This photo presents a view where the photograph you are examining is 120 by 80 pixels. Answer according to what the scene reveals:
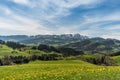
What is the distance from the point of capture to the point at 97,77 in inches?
862

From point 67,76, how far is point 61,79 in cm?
130

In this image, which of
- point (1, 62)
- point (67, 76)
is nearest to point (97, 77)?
A: point (67, 76)

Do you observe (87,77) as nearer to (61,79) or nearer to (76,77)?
(76,77)

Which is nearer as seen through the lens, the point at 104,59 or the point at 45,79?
the point at 45,79

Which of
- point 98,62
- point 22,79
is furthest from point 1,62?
point 22,79

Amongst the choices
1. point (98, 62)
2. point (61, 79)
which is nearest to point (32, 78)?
point (61, 79)

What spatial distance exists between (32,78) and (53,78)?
6.30ft

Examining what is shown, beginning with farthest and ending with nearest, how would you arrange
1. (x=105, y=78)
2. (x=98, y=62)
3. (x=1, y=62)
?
(x=1, y=62)
(x=98, y=62)
(x=105, y=78)

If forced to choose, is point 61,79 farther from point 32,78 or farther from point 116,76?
point 116,76

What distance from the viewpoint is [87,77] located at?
2194cm

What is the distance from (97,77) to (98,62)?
101764 millimetres

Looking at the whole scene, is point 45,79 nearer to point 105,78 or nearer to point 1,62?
point 105,78

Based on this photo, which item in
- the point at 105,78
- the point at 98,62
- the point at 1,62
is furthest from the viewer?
the point at 1,62

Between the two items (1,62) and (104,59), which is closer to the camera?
(104,59)
